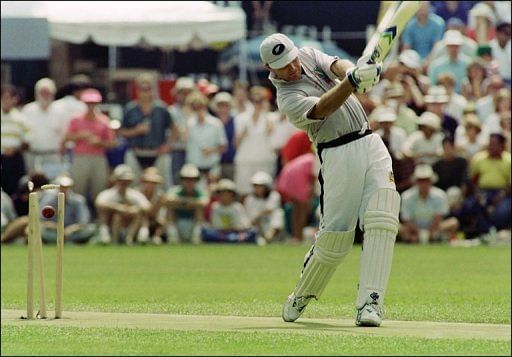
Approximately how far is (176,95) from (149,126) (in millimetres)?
1253

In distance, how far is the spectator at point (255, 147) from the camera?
73.5 feet

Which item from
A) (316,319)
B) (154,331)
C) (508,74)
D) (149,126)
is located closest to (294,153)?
(149,126)

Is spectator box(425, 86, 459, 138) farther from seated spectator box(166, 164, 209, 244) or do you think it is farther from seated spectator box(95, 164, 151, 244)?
seated spectator box(95, 164, 151, 244)

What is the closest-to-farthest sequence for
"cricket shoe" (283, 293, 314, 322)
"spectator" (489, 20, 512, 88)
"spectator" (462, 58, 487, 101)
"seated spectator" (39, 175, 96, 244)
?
"cricket shoe" (283, 293, 314, 322) → "seated spectator" (39, 175, 96, 244) → "spectator" (462, 58, 487, 101) → "spectator" (489, 20, 512, 88)

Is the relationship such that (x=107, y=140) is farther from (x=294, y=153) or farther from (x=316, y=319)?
(x=316, y=319)

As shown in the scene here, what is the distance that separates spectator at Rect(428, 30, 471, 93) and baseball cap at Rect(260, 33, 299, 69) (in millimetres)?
12931

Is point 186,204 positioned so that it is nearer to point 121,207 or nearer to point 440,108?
point 121,207

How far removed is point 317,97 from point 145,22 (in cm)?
1436

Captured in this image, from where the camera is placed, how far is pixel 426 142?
2155cm

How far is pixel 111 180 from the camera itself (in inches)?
859

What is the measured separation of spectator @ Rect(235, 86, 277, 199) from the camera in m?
22.4

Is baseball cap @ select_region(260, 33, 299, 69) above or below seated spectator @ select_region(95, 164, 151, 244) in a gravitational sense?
above

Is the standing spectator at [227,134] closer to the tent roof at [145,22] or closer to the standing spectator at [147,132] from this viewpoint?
the standing spectator at [147,132]

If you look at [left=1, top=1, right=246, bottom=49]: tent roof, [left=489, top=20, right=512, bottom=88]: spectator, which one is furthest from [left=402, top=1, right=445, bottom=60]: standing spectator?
[left=1, top=1, right=246, bottom=49]: tent roof
